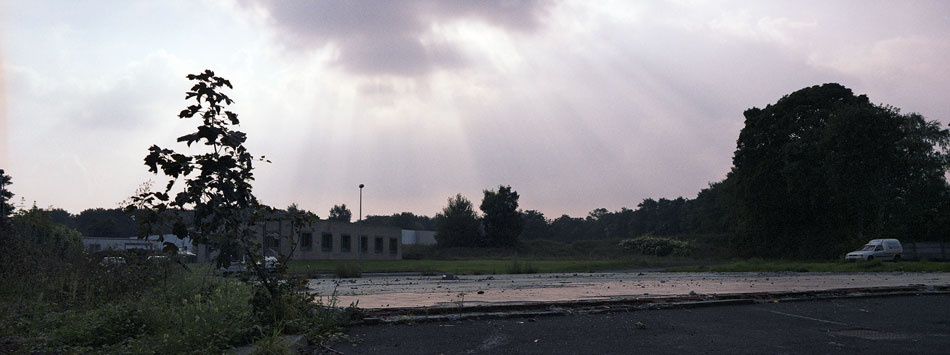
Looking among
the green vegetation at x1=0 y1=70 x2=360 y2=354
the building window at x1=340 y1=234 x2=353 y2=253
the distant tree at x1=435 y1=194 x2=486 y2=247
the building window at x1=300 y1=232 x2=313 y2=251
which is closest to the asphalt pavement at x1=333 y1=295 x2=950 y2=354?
the green vegetation at x1=0 y1=70 x2=360 y2=354

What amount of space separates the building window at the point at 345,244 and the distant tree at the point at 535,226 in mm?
71557

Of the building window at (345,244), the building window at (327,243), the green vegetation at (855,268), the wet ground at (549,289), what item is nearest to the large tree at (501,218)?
the building window at (345,244)

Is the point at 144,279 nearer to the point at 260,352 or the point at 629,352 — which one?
the point at 260,352

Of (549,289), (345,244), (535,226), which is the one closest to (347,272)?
(549,289)

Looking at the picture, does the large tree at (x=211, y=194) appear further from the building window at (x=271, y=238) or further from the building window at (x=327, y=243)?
the building window at (x=327, y=243)

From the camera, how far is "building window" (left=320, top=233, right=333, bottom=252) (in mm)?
63231

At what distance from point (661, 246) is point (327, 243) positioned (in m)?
35.5

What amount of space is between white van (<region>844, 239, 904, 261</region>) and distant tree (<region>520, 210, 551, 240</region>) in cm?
9570

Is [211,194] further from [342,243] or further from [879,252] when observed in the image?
[342,243]

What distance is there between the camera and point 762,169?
52531 mm

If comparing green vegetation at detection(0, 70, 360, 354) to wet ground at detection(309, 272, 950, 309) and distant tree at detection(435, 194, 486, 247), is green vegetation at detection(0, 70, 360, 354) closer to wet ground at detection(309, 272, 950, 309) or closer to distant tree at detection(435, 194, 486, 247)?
wet ground at detection(309, 272, 950, 309)

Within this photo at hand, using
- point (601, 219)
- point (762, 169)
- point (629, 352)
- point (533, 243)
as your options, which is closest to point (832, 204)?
point (762, 169)

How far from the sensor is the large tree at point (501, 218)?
91.3m

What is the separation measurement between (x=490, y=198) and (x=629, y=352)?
3403 inches
